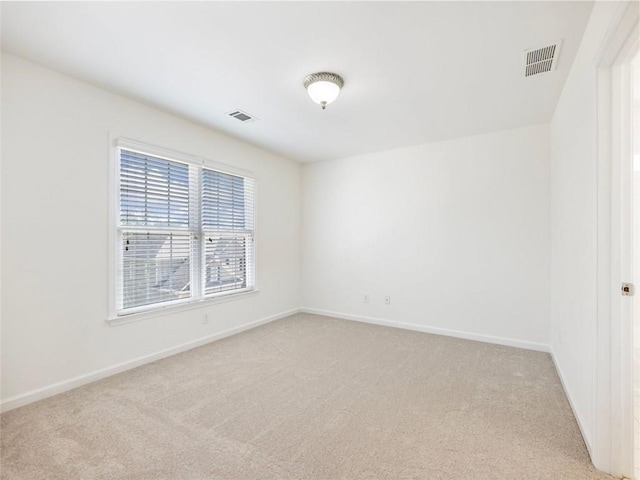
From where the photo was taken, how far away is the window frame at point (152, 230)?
2801 millimetres

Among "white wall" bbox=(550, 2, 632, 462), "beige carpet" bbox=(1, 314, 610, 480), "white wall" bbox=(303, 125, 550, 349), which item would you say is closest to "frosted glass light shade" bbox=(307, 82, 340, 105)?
"white wall" bbox=(550, 2, 632, 462)

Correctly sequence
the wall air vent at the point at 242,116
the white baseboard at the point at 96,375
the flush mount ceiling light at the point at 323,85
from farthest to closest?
the wall air vent at the point at 242,116 < the flush mount ceiling light at the point at 323,85 < the white baseboard at the point at 96,375

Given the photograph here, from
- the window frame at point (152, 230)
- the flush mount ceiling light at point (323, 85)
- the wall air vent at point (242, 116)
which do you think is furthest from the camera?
the wall air vent at point (242, 116)

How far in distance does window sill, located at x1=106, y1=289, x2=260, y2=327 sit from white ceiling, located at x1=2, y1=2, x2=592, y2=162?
6.87 ft

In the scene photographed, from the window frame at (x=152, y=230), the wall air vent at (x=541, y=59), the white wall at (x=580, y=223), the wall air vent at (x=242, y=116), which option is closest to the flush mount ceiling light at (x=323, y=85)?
the wall air vent at (x=242, y=116)

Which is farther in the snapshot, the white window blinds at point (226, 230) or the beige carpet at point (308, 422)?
the white window blinds at point (226, 230)

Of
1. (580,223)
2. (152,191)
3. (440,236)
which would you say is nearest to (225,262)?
(152,191)

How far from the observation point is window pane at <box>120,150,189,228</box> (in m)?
2.94

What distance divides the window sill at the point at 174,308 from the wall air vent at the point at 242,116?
2141 millimetres

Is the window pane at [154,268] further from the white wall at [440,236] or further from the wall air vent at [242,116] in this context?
the white wall at [440,236]

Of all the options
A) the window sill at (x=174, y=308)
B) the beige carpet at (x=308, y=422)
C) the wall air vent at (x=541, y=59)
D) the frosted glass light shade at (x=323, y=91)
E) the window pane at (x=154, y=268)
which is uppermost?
the wall air vent at (x=541, y=59)

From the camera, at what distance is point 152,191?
10.3 feet

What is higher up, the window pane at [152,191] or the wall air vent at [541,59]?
the wall air vent at [541,59]

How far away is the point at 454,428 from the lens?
1.99 m
